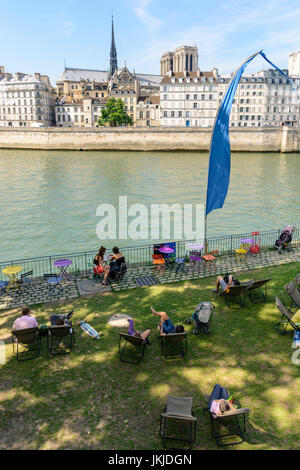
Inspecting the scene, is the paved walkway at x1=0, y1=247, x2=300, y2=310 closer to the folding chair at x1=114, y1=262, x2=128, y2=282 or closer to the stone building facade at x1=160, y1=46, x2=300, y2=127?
the folding chair at x1=114, y1=262, x2=128, y2=282

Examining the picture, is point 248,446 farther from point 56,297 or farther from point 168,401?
point 56,297

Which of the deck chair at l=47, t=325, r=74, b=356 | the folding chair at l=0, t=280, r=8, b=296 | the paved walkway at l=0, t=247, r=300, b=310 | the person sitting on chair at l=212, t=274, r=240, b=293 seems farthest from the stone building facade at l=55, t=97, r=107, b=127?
the deck chair at l=47, t=325, r=74, b=356

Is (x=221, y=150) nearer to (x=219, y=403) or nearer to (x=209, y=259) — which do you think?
(x=209, y=259)

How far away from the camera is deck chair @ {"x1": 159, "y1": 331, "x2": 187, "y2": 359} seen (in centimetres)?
672

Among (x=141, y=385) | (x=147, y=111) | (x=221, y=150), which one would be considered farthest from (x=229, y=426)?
(x=147, y=111)

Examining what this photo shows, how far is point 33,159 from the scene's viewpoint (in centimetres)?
5569

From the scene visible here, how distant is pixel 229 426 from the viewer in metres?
5.19

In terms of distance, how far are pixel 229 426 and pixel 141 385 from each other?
61.8 inches

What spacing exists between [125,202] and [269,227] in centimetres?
1173

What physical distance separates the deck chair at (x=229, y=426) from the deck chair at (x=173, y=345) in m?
1.44

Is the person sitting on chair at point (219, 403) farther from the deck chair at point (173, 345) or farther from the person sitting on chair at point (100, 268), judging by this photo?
the person sitting on chair at point (100, 268)

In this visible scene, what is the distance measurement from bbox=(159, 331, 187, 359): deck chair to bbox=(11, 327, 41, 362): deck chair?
245 centimetres

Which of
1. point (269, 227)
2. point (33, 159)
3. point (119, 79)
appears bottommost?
point (269, 227)
